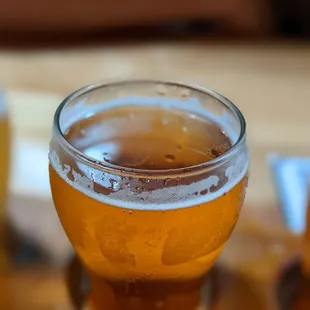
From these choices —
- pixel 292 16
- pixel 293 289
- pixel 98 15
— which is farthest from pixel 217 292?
pixel 292 16

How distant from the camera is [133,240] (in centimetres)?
43

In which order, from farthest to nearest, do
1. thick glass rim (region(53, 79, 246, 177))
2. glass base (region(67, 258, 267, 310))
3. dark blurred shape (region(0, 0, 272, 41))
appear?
1. dark blurred shape (region(0, 0, 272, 41))
2. glass base (region(67, 258, 267, 310))
3. thick glass rim (region(53, 79, 246, 177))

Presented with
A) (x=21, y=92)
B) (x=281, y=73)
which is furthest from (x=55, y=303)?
(x=281, y=73)

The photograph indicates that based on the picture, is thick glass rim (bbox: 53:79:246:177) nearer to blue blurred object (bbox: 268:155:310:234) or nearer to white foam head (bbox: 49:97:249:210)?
white foam head (bbox: 49:97:249:210)

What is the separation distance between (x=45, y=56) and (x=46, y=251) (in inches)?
15.2

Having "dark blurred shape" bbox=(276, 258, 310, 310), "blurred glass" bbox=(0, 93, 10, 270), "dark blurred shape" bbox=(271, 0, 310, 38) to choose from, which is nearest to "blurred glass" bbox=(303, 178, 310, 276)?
"dark blurred shape" bbox=(276, 258, 310, 310)

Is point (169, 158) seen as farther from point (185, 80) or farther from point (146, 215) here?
point (185, 80)

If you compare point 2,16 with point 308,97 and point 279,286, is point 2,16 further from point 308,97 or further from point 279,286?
point 279,286

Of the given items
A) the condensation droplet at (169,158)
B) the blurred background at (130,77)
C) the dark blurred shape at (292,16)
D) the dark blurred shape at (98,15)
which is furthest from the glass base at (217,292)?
the dark blurred shape at (292,16)

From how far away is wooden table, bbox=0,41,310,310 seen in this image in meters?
0.56

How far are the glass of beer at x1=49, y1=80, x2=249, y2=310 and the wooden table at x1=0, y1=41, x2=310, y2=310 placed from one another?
63mm

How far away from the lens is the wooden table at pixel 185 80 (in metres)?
0.56

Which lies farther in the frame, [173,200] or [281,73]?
[281,73]

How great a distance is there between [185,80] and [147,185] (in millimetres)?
439
